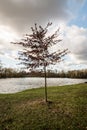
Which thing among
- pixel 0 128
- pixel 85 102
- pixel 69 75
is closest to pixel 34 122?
pixel 0 128

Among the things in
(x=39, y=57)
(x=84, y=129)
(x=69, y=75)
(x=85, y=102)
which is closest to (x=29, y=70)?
(x=39, y=57)

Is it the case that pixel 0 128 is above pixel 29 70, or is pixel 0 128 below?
below

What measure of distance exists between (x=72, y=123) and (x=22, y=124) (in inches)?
112

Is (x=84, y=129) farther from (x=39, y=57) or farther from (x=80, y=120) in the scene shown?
(x=39, y=57)

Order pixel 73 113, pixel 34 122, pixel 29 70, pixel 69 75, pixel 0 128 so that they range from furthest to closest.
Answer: pixel 69 75, pixel 29 70, pixel 73 113, pixel 34 122, pixel 0 128

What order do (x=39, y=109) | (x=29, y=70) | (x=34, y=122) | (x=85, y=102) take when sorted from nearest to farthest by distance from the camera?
(x=34, y=122) < (x=39, y=109) < (x=85, y=102) < (x=29, y=70)

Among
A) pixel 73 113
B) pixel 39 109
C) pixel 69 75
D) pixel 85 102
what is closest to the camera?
pixel 73 113

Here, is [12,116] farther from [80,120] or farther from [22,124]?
[80,120]

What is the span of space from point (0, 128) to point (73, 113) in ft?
15.5

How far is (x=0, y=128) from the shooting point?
915 cm

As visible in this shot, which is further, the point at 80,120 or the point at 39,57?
the point at 39,57

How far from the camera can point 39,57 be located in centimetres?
1420

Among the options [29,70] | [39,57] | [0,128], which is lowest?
[0,128]

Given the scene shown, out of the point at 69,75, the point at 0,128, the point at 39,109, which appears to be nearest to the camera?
the point at 0,128
